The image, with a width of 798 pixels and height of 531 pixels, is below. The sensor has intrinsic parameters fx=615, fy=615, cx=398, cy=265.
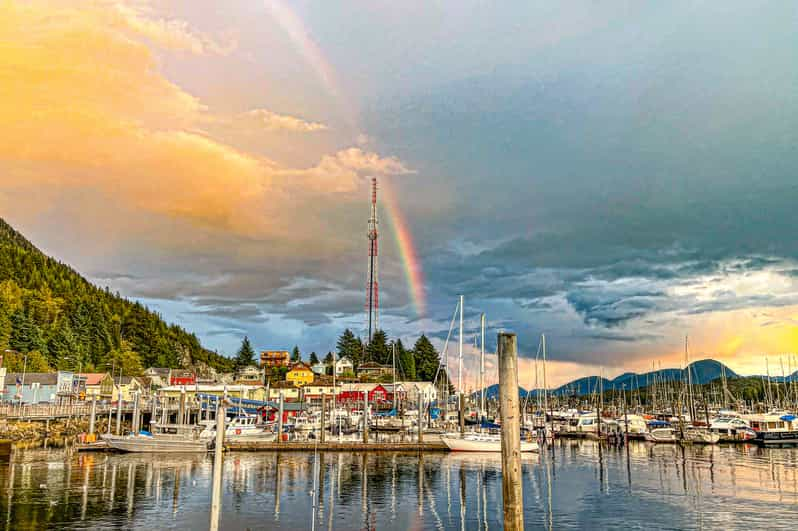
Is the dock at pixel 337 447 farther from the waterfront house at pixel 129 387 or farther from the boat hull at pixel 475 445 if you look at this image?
the waterfront house at pixel 129 387

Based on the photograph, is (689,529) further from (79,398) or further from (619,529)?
(79,398)

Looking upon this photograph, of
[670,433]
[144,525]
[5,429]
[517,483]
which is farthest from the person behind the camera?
[670,433]

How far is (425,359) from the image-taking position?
7028 inches

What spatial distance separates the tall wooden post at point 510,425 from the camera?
16.3 meters

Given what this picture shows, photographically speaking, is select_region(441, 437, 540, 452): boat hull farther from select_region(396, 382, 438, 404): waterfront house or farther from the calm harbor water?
select_region(396, 382, 438, 404): waterfront house

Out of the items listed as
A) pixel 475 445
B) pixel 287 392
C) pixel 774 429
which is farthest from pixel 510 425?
pixel 287 392

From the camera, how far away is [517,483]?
53.8 feet

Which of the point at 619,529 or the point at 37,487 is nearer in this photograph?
the point at 619,529

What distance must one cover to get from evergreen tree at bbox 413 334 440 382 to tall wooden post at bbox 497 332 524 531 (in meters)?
159

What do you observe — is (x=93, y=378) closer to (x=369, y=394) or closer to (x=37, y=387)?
(x=37, y=387)

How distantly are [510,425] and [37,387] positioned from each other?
124 meters

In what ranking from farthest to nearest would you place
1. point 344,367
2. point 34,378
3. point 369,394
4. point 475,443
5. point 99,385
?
point 344,367 < point 99,385 < point 369,394 < point 34,378 < point 475,443

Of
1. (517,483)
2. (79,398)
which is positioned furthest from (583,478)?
(79,398)

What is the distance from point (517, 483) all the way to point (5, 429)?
85.3 m
